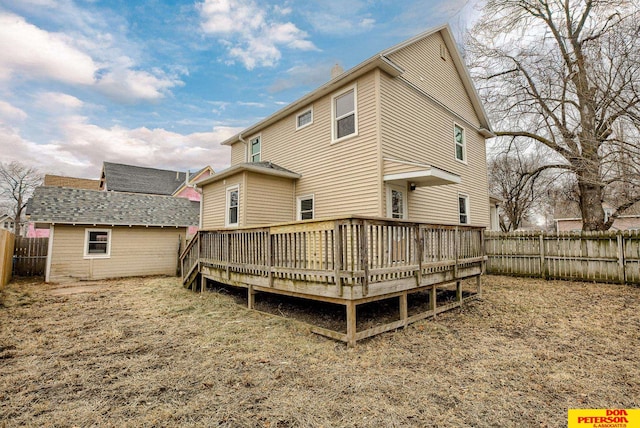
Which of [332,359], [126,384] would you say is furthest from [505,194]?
[126,384]

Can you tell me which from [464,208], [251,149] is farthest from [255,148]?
[464,208]

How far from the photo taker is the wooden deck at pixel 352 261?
448 cm

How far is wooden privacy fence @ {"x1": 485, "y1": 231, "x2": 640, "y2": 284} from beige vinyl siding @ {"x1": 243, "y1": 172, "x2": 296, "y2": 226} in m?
7.96

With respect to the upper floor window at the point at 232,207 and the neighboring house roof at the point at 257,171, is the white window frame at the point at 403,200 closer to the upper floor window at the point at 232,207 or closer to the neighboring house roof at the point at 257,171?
the neighboring house roof at the point at 257,171

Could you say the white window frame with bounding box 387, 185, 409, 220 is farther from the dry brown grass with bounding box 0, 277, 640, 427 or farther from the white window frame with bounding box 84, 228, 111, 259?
the white window frame with bounding box 84, 228, 111, 259

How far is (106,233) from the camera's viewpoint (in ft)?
42.0

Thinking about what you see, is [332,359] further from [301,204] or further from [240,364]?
[301,204]

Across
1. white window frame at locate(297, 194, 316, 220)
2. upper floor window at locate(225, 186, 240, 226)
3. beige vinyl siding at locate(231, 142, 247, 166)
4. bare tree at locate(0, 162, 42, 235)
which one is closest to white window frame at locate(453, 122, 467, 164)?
white window frame at locate(297, 194, 316, 220)

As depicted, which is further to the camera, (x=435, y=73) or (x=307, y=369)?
(x=435, y=73)

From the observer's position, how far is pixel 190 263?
31.6 ft

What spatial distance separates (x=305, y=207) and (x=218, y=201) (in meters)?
3.57

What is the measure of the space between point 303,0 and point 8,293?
1441cm

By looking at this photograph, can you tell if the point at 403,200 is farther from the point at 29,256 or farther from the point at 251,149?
the point at 29,256

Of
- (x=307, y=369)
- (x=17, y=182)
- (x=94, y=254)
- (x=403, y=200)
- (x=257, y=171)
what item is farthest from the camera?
(x=17, y=182)
